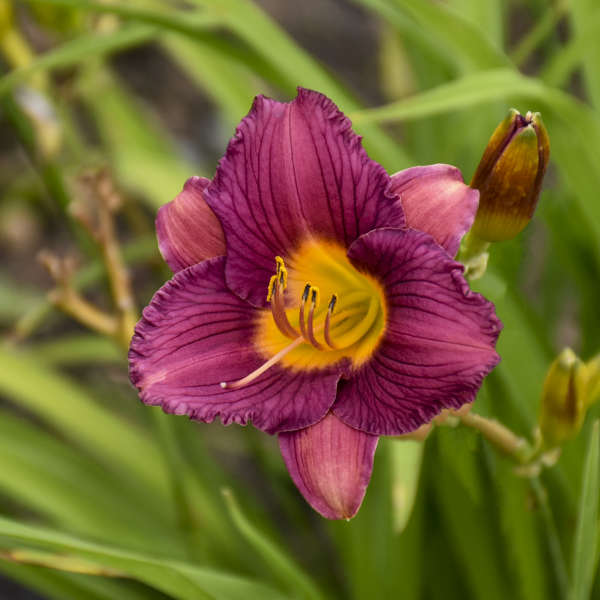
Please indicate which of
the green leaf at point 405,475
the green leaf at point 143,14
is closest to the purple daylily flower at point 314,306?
the green leaf at point 405,475

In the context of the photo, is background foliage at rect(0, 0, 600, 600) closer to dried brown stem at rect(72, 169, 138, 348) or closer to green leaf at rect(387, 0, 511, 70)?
green leaf at rect(387, 0, 511, 70)

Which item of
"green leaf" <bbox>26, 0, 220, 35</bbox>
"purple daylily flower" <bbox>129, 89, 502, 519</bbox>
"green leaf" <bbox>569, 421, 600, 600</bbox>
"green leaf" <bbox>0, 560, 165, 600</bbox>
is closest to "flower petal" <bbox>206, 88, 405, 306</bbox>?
"purple daylily flower" <bbox>129, 89, 502, 519</bbox>

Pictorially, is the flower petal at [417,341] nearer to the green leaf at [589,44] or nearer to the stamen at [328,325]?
the stamen at [328,325]

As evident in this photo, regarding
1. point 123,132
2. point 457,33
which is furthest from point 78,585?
point 123,132

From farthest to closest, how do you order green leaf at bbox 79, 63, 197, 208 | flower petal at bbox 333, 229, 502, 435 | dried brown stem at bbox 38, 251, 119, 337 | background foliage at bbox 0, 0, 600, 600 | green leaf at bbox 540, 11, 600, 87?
green leaf at bbox 79, 63, 197, 208 → green leaf at bbox 540, 11, 600, 87 → dried brown stem at bbox 38, 251, 119, 337 → background foliage at bbox 0, 0, 600, 600 → flower petal at bbox 333, 229, 502, 435

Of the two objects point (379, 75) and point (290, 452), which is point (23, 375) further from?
point (379, 75)

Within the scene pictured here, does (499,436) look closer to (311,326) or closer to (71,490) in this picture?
(311,326)
